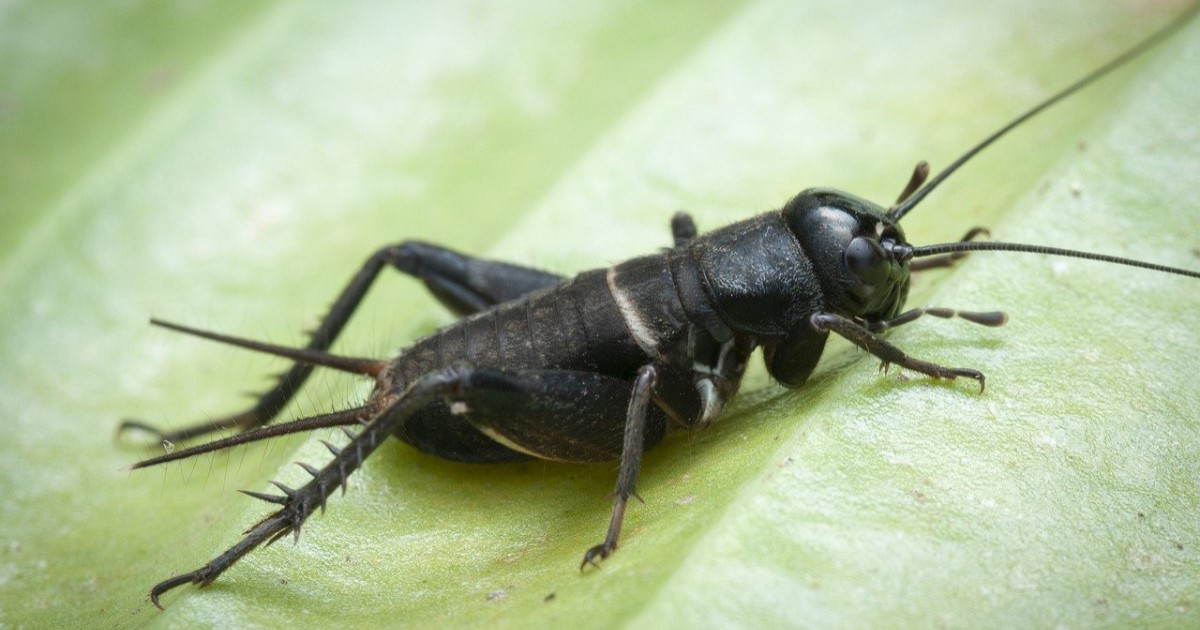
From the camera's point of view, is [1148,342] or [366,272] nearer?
[1148,342]

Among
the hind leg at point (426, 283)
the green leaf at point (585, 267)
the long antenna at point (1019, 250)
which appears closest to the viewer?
the green leaf at point (585, 267)

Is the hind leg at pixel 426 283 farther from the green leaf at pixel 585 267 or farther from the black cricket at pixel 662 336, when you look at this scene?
the black cricket at pixel 662 336

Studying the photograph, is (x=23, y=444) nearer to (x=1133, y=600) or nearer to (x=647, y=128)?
(x=647, y=128)

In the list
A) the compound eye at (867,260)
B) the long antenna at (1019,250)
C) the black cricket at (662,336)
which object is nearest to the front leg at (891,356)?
the black cricket at (662,336)

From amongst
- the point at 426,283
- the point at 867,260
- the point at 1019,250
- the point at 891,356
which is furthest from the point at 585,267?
the point at 1019,250

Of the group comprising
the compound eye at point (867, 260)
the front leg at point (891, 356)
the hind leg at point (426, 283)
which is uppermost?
the hind leg at point (426, 283)

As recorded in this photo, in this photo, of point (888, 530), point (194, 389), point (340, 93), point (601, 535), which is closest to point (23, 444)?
point (194, 389)

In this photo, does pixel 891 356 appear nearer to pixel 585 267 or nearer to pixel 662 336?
pixel 662 336
